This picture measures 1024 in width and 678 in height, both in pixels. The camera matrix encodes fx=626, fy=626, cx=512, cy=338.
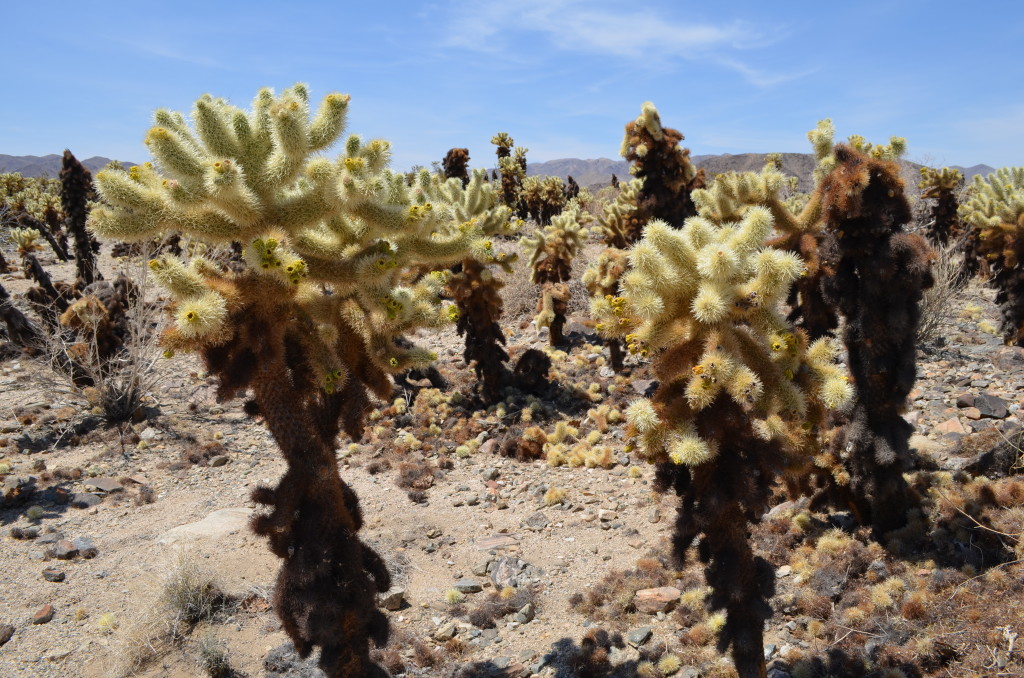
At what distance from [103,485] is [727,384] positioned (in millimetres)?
9025

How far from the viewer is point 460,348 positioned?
15.3m

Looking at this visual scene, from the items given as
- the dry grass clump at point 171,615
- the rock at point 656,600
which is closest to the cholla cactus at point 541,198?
the rock at point 656,600

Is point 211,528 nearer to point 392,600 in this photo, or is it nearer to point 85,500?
point 85,500

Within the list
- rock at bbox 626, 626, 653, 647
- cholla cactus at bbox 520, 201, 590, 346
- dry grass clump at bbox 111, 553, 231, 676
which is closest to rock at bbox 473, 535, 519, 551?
rock at bbox 626, 626, 653, 647

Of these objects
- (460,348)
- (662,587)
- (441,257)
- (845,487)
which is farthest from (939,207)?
(441,257)

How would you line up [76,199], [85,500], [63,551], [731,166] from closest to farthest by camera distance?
[63,551] → [85,500] → [76,199] → [731,166]

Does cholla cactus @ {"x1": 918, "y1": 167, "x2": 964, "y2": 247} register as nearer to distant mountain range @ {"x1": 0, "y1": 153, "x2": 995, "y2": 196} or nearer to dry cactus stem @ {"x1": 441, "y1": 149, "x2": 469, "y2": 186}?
distant mountain range @ {"x1": 0, "y1": 153, "x2": 995, "y2": 196}

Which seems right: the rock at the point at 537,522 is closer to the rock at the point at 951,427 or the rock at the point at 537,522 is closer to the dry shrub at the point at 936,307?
the rock at the point at 951,427

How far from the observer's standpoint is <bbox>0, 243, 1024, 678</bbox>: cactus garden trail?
17.7ft

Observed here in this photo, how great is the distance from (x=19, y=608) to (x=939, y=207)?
24620mm

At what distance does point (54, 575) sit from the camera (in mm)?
6707

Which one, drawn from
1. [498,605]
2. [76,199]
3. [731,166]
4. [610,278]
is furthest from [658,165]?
[731,166]

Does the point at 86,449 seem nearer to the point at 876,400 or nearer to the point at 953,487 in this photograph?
the point at 876,400

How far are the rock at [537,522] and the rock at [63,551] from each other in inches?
208
